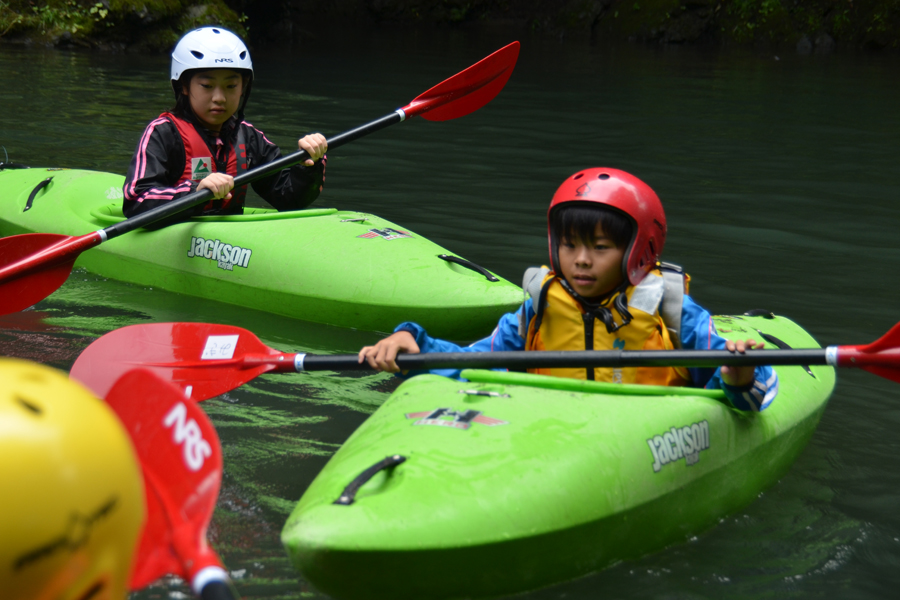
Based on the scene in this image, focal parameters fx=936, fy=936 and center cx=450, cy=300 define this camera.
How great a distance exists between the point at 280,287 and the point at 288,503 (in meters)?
1.74

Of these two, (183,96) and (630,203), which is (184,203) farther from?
(630,203)

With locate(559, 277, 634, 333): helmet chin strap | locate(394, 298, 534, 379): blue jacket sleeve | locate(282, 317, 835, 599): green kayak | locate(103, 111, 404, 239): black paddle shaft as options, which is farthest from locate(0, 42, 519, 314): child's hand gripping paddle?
locate(559, 277, 634, 333): helmet chin strap

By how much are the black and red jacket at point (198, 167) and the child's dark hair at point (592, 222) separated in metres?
2.32

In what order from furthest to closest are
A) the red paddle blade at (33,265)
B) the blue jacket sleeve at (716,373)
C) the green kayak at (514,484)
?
1. the red paddle blade at (33,265)
2. the blue jacket sleeve at (716,373)
3. the green kayak at (514,484)

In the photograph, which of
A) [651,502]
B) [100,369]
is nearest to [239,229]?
[100,369]

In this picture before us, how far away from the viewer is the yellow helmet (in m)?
0.98

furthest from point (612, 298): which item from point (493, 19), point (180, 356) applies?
point (493, 19)

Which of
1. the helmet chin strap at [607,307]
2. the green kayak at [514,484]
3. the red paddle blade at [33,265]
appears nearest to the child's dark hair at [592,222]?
the helmet chin strap at [607,307]

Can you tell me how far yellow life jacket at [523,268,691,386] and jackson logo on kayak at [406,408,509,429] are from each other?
0.54 m

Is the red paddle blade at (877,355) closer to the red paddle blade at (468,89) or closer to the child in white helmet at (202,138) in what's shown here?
the child in white helmet at (202,138)

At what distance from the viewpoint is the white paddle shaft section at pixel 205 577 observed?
129 centimetres

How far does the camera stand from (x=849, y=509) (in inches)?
108

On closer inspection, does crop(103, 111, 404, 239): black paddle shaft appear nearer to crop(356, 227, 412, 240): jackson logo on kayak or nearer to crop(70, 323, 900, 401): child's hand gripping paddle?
crop(356, 227, 412, 240): jackson logo on kayak

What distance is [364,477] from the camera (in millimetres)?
2039
